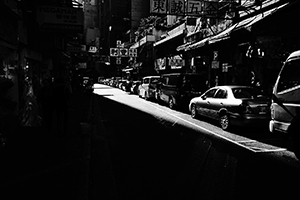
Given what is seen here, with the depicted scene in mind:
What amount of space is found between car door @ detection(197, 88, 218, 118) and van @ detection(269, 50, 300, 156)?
3.87m

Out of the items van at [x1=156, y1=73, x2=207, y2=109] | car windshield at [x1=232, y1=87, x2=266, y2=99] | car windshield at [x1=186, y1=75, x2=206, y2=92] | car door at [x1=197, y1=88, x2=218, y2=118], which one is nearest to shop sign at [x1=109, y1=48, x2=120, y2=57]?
van at [x1=156, y1=73, x2=207, y2=109]

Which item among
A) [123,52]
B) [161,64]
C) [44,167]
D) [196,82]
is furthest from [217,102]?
[123,52]

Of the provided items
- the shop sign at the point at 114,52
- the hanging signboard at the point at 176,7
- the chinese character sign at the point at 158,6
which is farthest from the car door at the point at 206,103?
the shop sign at the point at 114,52

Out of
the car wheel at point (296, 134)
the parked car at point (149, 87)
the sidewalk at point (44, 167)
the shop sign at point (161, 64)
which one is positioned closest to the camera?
the sidewalk at point (44, 167)

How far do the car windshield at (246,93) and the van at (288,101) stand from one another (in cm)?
247

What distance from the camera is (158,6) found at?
14812 mm

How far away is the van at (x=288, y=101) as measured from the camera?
18.6 ft

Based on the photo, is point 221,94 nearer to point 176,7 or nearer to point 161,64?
point 176,7

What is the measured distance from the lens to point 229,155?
6.09m

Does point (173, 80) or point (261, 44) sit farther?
point (173, 80)

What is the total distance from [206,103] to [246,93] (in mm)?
1784

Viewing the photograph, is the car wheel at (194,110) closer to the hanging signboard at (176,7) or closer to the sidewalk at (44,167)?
the hanging signboard at (176,7)

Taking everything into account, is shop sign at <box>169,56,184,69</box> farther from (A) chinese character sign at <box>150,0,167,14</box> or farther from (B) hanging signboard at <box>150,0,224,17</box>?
(A) chinese character sign at <box>150,0,167,14</box>

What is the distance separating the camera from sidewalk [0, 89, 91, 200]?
3.73 metres
